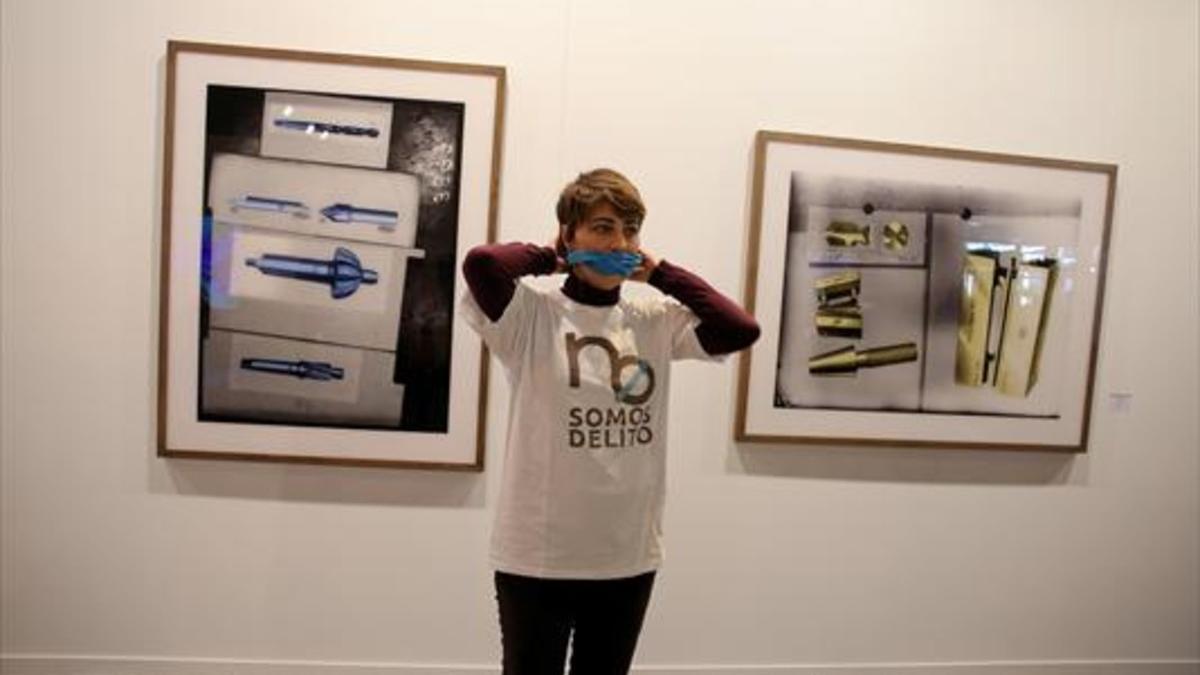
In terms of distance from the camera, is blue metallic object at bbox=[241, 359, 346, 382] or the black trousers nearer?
the black trousers

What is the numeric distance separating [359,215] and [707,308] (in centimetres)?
102

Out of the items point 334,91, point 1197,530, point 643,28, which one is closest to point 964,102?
point 643,28

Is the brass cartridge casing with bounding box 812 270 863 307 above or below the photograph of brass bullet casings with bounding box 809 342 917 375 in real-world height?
above

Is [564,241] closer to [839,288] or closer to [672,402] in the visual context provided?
[672,402]

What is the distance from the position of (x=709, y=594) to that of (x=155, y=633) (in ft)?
5.01

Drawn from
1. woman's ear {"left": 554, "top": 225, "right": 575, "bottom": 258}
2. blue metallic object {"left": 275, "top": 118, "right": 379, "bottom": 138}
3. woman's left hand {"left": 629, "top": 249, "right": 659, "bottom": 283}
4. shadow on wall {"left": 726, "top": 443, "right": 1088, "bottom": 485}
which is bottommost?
shadow on wall {"left": 726, "top": 443, "right": 1088, "bottom": 485}

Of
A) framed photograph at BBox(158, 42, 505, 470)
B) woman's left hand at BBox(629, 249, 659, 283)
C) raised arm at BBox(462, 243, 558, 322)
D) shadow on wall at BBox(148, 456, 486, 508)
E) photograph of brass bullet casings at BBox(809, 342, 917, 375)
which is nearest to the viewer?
raised arm at BBox(462, 243, 558, 322)

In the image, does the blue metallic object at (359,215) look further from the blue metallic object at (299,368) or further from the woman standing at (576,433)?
the woman standing at (576,433)

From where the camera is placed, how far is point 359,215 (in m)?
1.88

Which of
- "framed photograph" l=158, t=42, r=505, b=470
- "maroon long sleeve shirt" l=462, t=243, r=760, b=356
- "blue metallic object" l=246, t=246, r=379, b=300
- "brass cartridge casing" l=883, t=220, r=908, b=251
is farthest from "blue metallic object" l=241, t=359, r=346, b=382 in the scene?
"brass cartridge casing" l=883, t=220, r=908, b=251

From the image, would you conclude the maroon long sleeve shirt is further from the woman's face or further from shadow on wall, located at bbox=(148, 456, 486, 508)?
shadow on wall, located at bbox=(148, 456, 486, 508)

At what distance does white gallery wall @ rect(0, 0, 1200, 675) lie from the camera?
1.88 meters

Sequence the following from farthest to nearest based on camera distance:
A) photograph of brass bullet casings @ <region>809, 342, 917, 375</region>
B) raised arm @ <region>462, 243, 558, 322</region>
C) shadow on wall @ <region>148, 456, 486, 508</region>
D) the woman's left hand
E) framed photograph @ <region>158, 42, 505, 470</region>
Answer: photograph of brass bullet casings @ <region>809, 342, 917, 375</region>, shadow on wall @ <region>148, 456, 486, 508</region>, framed photograph @ <region>158, 42, 505, 470</region>, the woman's left hand, raised arm @ <region>462, 243, 558, 322</region>

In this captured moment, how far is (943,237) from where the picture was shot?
207 cm
